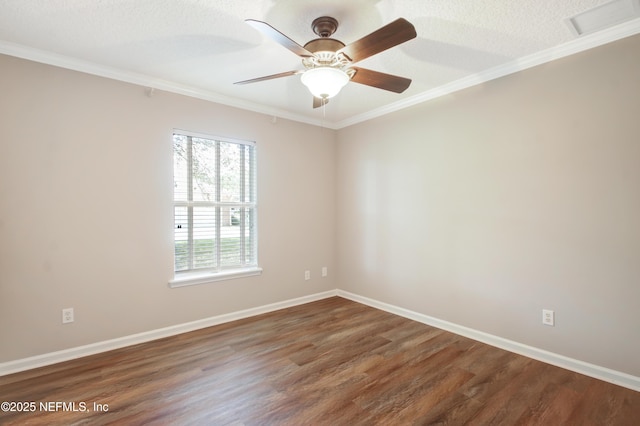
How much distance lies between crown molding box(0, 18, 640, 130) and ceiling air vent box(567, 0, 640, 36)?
0.08 meters

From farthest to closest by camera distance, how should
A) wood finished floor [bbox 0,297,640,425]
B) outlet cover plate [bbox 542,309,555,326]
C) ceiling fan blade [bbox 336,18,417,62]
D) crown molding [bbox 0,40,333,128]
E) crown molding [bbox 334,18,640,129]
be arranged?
outlet cover plate [bbox 542,309,555,326] < crown molding [bbox 0,40,333,128] < crown molding [bbox 334,18,640,129] < wood finished floor [bbox 0,297,640,425] < ceiling fan blade [bbox 336,18,417,62]

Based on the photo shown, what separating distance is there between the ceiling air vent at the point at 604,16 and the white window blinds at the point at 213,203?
3.13 meters

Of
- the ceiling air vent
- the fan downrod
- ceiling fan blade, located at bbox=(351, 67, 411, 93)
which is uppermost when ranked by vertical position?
the ceiling air vent

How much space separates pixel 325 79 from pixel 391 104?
6.66 feet

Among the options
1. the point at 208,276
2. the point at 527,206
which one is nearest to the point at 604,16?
the point at 527,206

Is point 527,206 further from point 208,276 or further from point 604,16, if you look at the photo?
point 208,276

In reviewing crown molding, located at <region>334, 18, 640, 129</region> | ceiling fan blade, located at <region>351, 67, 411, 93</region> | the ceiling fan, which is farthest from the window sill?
crown molding, located at <region>334, 18, 640, 129</region>

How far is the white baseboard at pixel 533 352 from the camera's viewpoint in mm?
2221

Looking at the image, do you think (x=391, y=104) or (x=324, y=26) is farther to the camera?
(x=391, y=104)

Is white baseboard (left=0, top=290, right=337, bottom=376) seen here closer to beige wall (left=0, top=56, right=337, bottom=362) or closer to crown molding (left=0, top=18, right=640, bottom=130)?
beige wall (left=0, top=56, right=337, bottom=362)

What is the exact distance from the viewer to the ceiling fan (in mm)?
1655

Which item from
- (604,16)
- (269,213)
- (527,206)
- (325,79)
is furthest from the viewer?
(269,213)

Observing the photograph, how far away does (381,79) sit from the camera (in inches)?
85.1

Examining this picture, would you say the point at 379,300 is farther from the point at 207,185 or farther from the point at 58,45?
the point at 58,45
